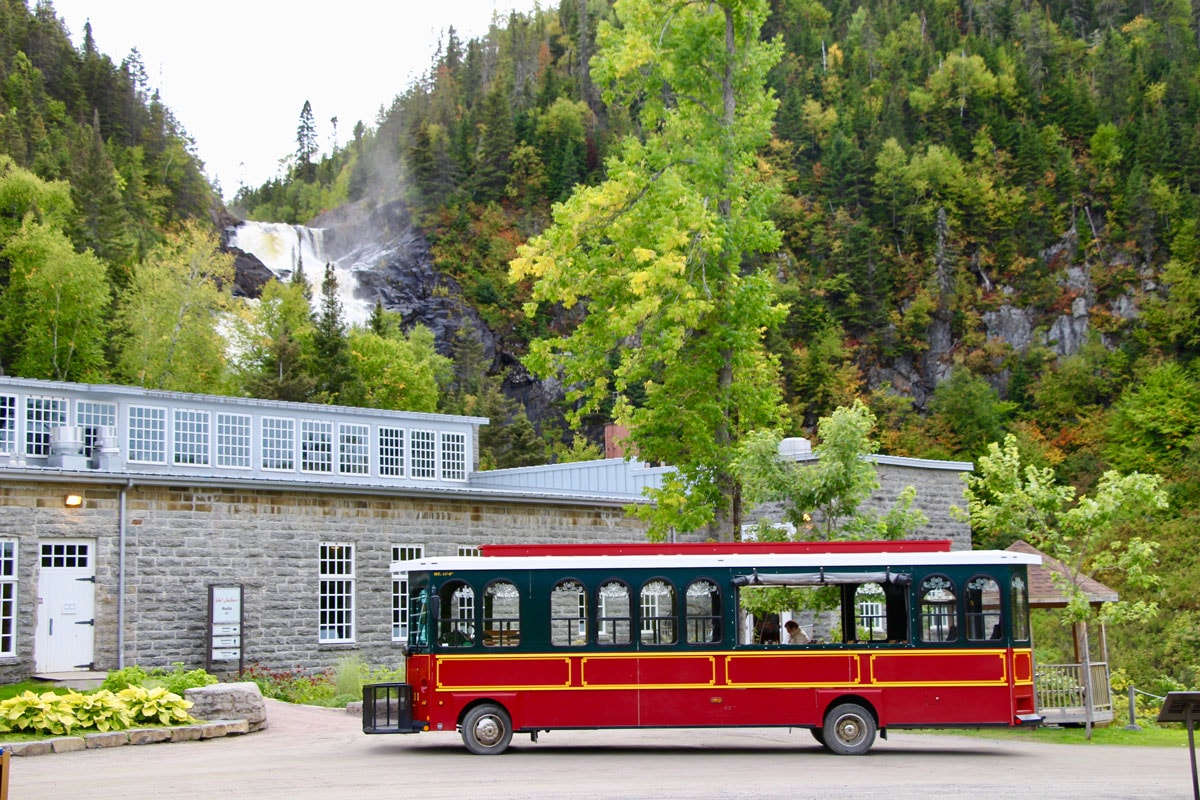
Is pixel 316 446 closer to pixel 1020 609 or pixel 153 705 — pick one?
pixel 153 705

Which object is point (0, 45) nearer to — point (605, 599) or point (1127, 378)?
point (1127, 378)

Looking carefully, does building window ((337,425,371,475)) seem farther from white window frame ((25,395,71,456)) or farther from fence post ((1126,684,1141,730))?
fence post ((1126,684,1141,730))

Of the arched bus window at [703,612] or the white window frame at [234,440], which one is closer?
the arched bus window at [703,612]

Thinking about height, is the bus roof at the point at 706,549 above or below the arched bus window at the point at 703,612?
above

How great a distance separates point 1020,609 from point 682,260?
31.7 ft

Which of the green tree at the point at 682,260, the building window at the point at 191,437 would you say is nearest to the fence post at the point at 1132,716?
the green tree at the point at 682,260

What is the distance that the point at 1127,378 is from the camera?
8481 cm

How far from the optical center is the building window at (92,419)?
27203 millimetres

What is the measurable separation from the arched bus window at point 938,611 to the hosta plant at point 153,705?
34.6 ft

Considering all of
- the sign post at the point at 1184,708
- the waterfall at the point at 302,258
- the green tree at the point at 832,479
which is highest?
the waterfall at the point at 302,258

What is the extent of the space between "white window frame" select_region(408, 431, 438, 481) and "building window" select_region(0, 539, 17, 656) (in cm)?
1188

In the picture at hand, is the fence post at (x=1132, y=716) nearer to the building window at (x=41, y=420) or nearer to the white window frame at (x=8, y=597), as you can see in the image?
the white window frame at (x=8, y=597)

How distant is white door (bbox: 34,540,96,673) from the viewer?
23.1 meters

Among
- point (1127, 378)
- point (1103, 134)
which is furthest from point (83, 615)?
point (1103, 134)
